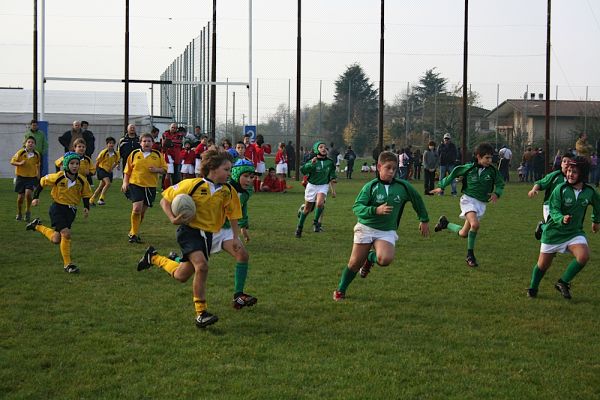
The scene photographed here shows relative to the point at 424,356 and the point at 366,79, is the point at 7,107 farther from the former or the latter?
the point at 366,79

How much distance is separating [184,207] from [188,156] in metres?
18.1

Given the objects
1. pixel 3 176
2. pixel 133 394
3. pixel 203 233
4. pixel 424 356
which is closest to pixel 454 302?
pixel 424 356

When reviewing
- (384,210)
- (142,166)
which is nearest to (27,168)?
(142,166)

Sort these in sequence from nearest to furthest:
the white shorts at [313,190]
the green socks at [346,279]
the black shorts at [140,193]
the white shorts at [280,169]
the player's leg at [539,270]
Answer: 1. the green socks at [346,279]
2. the player's leg at [539,270]
3. the black shorts at [140,193]
4. the white shorts at [313,190]
5. the white shorts at [280,169]

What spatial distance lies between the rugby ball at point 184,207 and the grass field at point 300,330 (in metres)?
1.06

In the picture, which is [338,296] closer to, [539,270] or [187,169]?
[539,270]

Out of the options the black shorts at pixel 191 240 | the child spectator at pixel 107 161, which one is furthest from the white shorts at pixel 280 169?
the black shorts at pixel 191 240

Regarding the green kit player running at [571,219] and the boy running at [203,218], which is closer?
the boy running at [203,218]

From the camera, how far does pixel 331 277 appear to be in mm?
10141

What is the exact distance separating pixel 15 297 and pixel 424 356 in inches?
181

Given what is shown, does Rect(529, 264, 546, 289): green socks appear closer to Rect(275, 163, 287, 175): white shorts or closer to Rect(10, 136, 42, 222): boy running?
Rect(10, 136, 42, 222): boy running

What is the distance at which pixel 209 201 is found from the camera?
24.8 feet

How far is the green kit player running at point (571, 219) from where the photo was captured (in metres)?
8.77

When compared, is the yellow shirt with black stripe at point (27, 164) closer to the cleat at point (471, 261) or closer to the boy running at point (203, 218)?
the boy running at point (203, 218)
